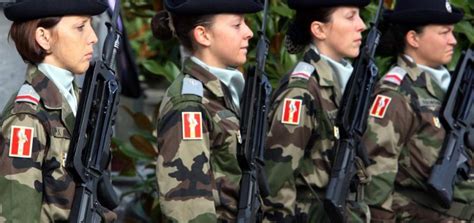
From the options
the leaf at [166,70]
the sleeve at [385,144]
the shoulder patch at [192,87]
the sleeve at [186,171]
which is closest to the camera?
the sleeve at [186,171]

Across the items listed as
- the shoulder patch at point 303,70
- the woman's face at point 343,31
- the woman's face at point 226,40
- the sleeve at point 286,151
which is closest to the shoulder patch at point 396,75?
the woman's face at point 343,31

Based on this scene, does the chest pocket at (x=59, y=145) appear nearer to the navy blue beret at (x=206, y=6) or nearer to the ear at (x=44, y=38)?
the ear at (x=44, y=38)

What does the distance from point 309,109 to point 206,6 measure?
2.71 feet

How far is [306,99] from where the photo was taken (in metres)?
5.79

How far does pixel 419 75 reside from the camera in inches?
255

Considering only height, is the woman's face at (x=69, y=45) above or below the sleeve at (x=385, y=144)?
above

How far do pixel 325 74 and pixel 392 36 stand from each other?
93cm

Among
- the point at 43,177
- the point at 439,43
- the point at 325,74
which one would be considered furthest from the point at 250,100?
the point at 439,43

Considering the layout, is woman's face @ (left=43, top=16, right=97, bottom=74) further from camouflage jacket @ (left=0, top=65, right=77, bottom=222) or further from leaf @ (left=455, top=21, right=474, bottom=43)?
leaf @ (left=455, top=21, right=474, bottom=43)

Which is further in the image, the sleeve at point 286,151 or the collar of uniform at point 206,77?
the sleeve at point 286,151

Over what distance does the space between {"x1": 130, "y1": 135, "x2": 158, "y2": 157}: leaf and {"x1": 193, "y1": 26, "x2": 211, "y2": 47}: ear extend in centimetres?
235

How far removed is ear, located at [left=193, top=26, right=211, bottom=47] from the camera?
17.5 ft

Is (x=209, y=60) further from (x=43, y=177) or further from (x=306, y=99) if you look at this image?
(x=43, y=177)

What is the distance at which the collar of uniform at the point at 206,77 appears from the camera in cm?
527
